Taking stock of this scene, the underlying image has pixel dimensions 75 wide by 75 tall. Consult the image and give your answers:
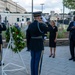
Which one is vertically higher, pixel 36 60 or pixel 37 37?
pixel 37 37

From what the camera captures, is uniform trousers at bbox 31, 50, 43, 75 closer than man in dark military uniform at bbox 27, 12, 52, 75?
No

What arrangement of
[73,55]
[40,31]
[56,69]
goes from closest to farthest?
[40,31] < [56,69] < [73,55]

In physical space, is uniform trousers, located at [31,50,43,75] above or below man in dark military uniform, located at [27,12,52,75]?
below

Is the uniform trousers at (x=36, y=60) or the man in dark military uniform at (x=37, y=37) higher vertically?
the man in dark military uniform at (x=37, y=37)

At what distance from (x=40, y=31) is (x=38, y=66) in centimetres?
95

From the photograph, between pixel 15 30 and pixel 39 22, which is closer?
pixel 39 22

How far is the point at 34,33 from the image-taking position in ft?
20.5

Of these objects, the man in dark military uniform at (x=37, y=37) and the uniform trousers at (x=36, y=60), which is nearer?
the man in dark military uniform at (x=37, y=37)

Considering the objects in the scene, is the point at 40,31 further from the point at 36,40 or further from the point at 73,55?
the point at 73,55

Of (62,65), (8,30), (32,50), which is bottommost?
(62,65)

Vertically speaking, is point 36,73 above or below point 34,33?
below

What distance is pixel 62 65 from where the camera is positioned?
8766mm

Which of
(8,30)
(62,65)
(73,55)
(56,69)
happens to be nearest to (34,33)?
(8,30)

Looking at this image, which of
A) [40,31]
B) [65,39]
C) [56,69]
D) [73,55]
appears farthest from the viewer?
[65,39]
